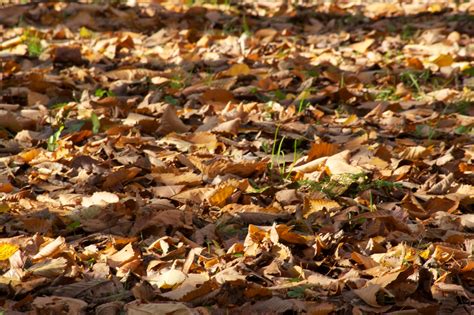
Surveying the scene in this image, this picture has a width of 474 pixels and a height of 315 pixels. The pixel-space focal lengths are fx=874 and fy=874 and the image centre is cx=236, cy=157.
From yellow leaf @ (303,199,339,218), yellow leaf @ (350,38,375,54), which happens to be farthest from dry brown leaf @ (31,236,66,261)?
yellow leaf @ (350,38,375,54)

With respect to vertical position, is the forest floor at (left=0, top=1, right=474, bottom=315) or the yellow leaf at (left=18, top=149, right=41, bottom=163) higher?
the yellow leaf at (left=18, top=149, right=41, bottom=163)

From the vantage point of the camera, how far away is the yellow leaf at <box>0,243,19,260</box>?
116 inches

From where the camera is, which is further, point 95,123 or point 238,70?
point 238,70

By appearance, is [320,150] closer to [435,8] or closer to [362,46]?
[362,46]

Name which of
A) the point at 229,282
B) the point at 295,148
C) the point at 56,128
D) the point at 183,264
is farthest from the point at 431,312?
the point at 56,128

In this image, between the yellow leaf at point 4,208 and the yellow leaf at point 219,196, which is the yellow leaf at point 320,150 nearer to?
the yellow leaf at point 219,196

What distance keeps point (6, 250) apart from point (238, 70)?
2681 millimetres

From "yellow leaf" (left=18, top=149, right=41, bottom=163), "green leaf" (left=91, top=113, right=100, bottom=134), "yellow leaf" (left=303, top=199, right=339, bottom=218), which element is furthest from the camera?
"green leaf" (left=91, top=113, right=100, bottom=134)

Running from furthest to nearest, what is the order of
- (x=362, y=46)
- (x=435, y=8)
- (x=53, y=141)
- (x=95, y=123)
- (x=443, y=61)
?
(x=435, y=8)
(x=362, y=46)
(x=443, y=61)
(x=95, y=123)
(x=53, y=141)

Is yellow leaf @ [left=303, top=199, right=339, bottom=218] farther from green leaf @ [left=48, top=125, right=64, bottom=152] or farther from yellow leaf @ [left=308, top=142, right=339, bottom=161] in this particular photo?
green leaf @ [left=48, top=125, right=64, bottom=152]

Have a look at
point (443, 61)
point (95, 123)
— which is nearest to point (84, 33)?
point (95, 123)

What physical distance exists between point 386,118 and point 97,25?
9.29ft

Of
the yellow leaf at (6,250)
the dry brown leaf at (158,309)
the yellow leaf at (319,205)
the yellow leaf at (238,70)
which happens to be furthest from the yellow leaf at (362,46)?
the dry brown leaf at (158,309)

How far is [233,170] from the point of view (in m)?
3.77
